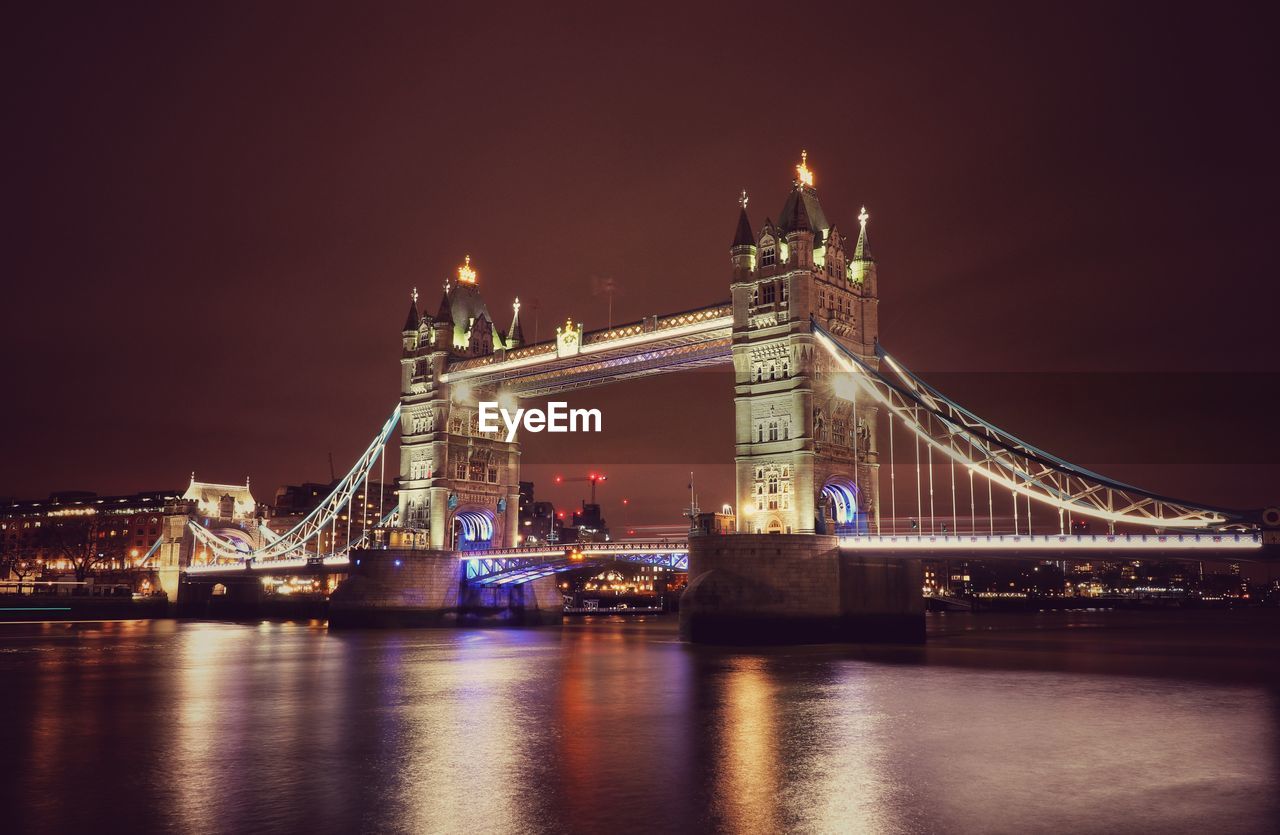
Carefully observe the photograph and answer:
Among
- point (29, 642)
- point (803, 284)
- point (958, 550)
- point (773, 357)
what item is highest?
point (803, 284)

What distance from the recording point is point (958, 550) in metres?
42.3

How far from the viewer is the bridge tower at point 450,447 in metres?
72.2

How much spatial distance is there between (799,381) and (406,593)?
31.6 meters

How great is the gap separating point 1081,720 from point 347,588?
54.2 metres

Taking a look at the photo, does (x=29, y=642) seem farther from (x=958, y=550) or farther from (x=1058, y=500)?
(x=1058, y=500)

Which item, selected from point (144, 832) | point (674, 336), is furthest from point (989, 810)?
point (674, 336)

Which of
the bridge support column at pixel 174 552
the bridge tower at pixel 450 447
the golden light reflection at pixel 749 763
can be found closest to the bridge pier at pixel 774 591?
the golden light reflection at pixel 749 763

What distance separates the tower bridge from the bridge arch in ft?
0.74

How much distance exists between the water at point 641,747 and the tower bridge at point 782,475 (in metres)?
6.25

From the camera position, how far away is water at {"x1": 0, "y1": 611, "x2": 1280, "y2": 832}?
1402cm

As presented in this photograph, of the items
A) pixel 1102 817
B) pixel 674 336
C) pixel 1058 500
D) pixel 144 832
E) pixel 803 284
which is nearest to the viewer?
pixel 144 832

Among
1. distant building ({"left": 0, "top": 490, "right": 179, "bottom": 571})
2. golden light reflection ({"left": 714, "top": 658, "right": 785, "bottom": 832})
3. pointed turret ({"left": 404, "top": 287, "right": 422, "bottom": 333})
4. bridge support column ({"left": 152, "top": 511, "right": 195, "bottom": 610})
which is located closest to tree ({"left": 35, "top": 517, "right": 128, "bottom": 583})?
distant building ({"left": 0, "top": 490, "right": 179, "bottom": 571})

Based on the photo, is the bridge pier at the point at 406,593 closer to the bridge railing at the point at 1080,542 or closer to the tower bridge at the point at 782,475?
the tower bridge at the point at 782,475

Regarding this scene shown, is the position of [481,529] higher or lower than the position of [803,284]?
lower
